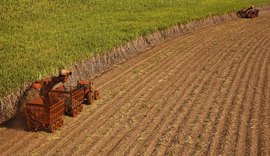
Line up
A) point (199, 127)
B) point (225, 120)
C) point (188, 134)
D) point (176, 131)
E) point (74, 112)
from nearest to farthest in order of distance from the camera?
point (188, 134), point (176, 131), point (199, 127), point (225, 120), point (74, 112)

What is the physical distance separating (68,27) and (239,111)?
1662cm

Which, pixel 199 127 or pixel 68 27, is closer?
pixel 199 127

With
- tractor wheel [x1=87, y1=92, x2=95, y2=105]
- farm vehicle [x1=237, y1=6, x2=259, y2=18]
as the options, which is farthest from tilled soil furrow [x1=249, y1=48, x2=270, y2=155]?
farm vehicle [x1=237, y1=6, x2=259, y2=18]

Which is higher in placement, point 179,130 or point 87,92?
point 87,92

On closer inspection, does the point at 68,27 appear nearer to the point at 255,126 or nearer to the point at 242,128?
the point at 242,128

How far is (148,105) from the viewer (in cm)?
1830

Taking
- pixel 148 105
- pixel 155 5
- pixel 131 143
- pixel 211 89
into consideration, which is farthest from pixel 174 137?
pixel 155 5

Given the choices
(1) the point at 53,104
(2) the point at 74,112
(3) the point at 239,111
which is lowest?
(3) the point at 239,111

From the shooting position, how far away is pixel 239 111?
1744 centimetres

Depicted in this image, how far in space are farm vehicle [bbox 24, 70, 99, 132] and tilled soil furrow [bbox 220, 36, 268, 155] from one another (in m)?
6.67

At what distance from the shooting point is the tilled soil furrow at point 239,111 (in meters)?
14.3

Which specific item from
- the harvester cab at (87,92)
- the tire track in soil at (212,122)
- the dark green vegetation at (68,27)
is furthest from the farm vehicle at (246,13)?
the harvester cab at (87,92)

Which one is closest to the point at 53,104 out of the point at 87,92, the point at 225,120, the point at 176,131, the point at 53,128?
the point at 53,128

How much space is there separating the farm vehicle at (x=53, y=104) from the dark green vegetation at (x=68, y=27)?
157 centimetres
